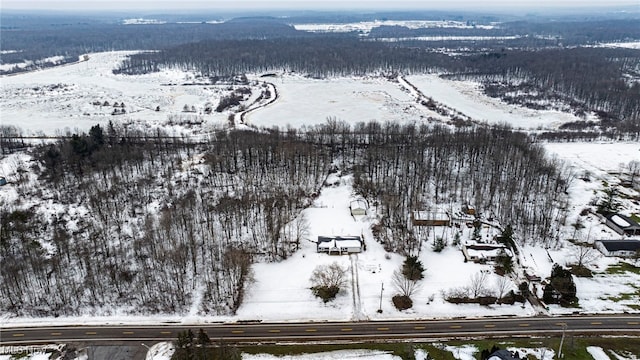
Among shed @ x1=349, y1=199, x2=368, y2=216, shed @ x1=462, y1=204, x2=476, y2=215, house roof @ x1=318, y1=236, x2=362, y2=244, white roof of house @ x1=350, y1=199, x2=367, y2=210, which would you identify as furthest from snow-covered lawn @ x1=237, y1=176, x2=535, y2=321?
shed @ x1=462, y1=204, x2=476, y2=215

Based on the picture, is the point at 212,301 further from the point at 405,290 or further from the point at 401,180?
the point at 401,180

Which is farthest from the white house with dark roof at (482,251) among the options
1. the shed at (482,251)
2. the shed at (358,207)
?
the shed at (358,207)

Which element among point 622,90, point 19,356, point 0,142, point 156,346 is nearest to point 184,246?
point 156,346

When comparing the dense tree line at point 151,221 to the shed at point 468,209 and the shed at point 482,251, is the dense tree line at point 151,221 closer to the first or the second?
the shed at point 482,251

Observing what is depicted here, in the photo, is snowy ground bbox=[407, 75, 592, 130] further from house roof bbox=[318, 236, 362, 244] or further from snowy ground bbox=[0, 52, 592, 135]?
house roof bbox=[318, 236, 362, 244]

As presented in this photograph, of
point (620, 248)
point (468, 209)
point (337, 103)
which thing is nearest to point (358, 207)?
point (468, 209)

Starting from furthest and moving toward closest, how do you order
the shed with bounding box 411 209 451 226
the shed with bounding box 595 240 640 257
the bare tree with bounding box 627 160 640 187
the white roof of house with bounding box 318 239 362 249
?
1. the bare tree with bounding box 627 160 640 187
2. the shed with bounding box 411 209 451 226
3. the white roof of house with bounding box 318 239 362 249
4. the shed with bounding box 595 240 640 257
